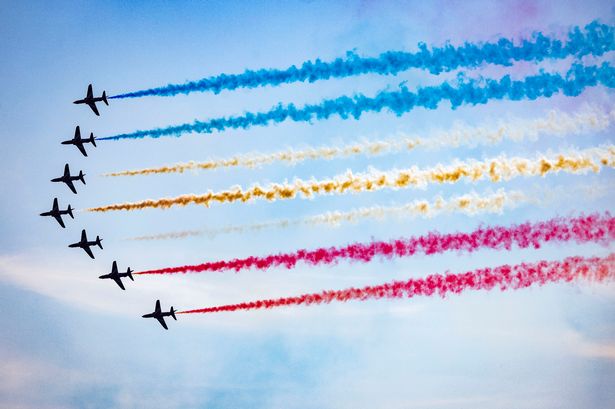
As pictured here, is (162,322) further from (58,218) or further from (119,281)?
(58,218)

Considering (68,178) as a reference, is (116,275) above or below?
below

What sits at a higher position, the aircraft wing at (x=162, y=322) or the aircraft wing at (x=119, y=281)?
the aircraft wing at (x=119, y=281)

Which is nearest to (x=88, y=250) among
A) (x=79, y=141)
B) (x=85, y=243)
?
(x=85, y=243)

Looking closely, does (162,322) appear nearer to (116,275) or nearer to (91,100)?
(116,275)

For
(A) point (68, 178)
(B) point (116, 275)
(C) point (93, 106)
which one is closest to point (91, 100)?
(C) point (93, 106)

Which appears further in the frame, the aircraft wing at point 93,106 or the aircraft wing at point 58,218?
the aircraft wing at point 58,218

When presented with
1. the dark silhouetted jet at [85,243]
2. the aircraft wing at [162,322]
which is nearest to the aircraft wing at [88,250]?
the dark silhouetted jet at [85,243]

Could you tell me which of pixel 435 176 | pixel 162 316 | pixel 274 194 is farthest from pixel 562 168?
pixel 162 316

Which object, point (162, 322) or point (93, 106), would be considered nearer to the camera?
point (93, 106)

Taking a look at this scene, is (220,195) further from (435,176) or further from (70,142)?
(70,142)

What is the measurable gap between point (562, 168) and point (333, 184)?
486 inches

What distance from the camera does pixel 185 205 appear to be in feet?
146

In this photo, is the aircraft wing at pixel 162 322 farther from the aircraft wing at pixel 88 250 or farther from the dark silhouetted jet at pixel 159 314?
the aircraft wing at pixel 88 250

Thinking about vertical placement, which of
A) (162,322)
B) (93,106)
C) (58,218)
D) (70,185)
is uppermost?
(93,106)
